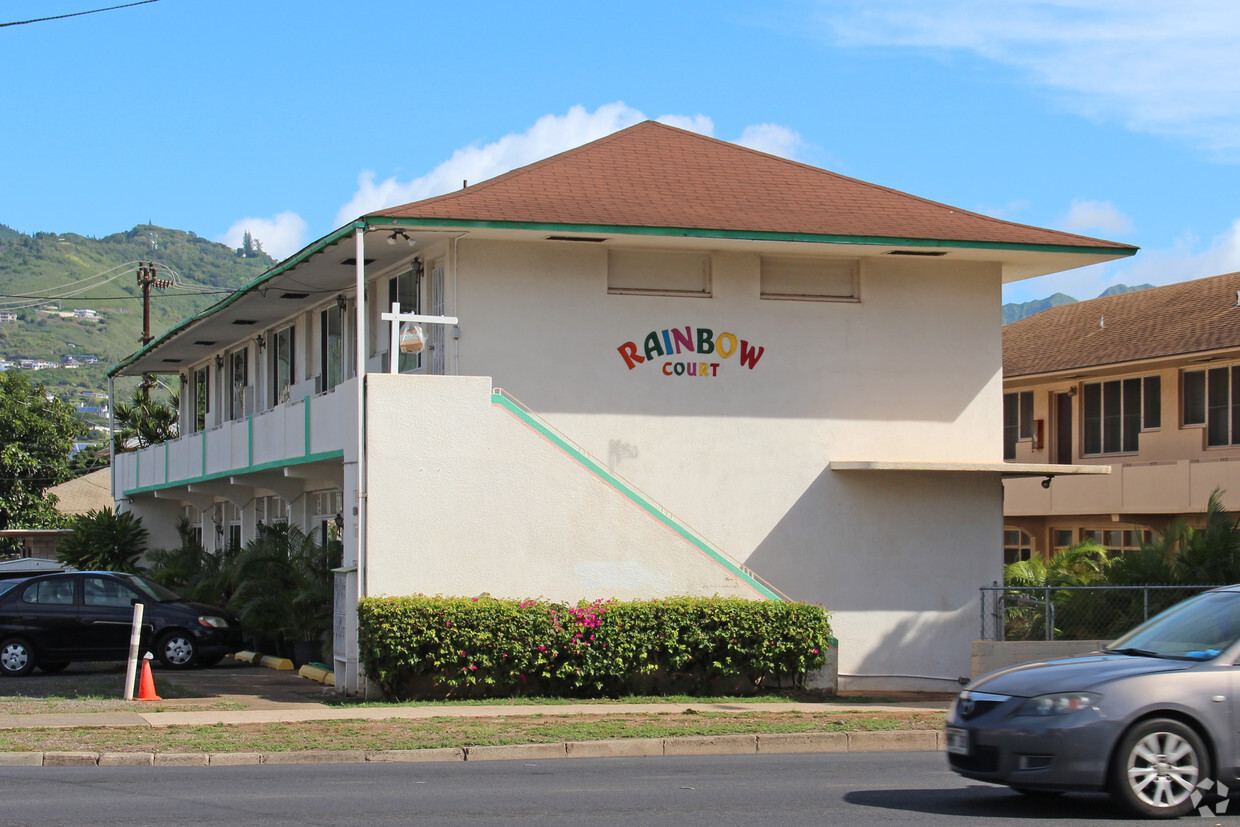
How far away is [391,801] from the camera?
10281 mm

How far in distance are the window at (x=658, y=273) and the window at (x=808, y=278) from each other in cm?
98

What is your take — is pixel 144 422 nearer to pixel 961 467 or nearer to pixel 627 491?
pixel 627 491

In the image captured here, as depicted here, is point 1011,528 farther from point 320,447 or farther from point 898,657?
point 320,447

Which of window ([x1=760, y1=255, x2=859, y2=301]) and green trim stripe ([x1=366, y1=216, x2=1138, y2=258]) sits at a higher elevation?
green trim stripe ([x1=366, y1=216, x2=1138, y2=258])

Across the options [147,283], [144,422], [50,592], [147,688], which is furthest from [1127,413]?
[147,283]

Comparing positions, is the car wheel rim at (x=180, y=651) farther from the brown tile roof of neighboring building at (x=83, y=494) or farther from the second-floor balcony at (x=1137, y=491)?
the brown tile roof of neighboring building at (x=83, y=494)

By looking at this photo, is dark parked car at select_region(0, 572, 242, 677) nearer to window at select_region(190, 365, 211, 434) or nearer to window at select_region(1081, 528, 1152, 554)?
window at select_region(190, 365, 211, 434)

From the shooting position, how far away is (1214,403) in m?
28.7

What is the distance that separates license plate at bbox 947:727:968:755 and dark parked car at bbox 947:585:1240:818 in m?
0.10

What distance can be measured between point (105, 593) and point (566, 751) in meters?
11.2

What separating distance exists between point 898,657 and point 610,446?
212 inches

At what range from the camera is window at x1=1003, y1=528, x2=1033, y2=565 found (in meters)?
36.0

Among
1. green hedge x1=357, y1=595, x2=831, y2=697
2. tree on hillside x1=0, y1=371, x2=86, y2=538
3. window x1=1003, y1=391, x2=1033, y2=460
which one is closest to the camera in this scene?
green hedge x1=357, y1=595, x2=831, y2=697

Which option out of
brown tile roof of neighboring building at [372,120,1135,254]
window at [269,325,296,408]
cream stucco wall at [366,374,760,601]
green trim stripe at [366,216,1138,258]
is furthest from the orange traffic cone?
window at [269,325,296,408]
